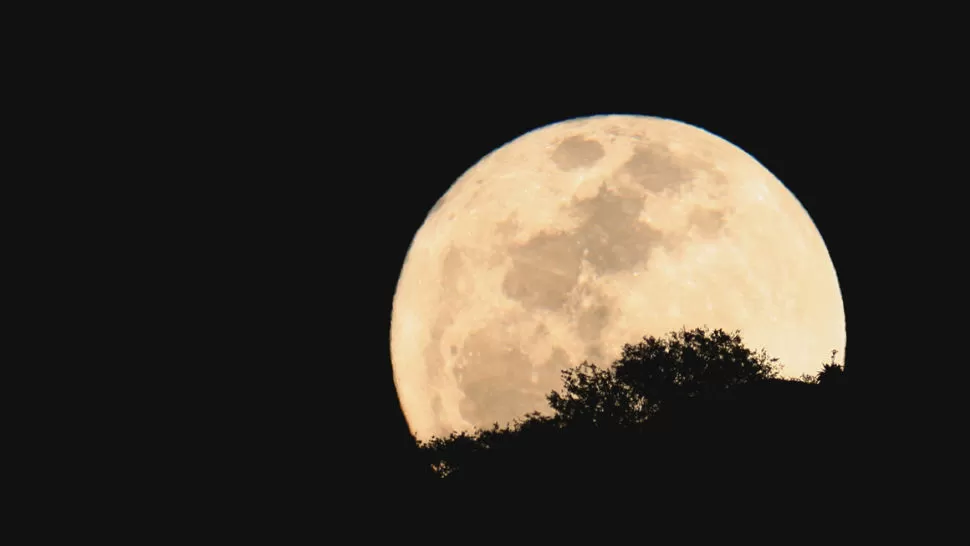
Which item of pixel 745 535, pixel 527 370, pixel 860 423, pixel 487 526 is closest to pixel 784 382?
pixel 860 423

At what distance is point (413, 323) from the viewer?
18328mm

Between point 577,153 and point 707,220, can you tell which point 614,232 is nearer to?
point 707,220

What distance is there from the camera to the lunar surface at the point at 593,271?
15875 mm

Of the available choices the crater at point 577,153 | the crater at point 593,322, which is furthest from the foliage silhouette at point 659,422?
the crater at point 577,153

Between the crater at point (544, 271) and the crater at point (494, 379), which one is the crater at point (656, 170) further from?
the crater at point (494, 379)

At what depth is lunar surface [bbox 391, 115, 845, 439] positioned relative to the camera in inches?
625

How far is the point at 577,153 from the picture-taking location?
18438 millimetres

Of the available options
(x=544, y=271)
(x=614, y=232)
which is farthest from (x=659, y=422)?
(x=614, y=232)

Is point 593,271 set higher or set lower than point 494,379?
higher

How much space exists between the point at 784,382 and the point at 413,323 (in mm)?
9054

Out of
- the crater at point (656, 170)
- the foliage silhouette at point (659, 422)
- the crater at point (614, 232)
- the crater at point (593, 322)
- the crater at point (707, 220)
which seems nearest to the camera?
the foliage silhouette at point (659, 422)

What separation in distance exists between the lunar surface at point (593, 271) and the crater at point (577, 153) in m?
0.03

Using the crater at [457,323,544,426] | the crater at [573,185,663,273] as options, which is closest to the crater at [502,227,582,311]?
the crater at [573,185,663,273]

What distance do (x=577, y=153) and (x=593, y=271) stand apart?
3880 mm
